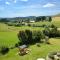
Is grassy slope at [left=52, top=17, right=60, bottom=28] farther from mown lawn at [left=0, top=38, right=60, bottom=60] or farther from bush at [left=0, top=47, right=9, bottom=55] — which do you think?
bush at [left=0, top=47, right=9, bottom=55]

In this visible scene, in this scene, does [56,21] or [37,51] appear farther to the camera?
[56,21]

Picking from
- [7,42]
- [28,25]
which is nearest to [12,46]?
[7,42]

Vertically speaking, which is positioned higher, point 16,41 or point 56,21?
point 56,21

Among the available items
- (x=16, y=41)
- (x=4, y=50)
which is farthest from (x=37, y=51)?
(x=4, y=50)

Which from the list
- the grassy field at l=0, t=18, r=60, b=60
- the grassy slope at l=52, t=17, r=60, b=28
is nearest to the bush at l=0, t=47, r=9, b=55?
the grassy field at l=0, t=18, r=60, b=60

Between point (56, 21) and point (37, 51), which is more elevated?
point (56, 21)

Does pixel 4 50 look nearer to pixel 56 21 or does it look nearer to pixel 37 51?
pixel 37 51

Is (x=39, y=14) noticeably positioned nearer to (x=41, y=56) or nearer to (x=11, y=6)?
(x=11, y=6)

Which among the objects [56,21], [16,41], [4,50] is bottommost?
[4,50]

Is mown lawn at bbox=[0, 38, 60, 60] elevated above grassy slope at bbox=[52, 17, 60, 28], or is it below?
below

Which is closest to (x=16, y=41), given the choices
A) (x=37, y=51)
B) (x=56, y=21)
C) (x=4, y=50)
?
(x=4, y=50)

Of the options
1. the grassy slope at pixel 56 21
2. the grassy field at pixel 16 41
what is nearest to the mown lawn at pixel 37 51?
the grassy field at pixel 16 41

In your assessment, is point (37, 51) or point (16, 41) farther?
point (16, 41)
